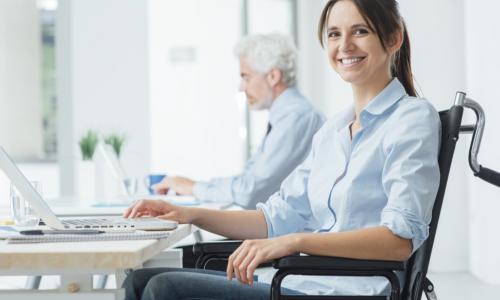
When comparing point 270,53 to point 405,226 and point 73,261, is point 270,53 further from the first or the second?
point 73,261

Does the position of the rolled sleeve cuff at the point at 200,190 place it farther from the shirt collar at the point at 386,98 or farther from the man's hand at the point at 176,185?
the shirt collar at the point at 386,98

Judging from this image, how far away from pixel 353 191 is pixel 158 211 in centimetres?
48

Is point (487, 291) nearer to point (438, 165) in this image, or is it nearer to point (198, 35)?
point (438, 165)

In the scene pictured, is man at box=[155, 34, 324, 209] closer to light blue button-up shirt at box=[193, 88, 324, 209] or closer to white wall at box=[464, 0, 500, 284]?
light blue button-up shirt at box=[193, 88, 324, 209]

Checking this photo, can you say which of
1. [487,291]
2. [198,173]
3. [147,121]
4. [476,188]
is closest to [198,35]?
[198,173]

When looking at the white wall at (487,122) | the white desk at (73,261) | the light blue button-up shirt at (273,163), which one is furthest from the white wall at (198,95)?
the white desk at (73,261)

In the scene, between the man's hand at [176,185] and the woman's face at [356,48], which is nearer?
the woman's face at [356,48]

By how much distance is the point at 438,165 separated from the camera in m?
1.81

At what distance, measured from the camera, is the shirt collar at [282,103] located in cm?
351

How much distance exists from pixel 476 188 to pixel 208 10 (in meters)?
3.70

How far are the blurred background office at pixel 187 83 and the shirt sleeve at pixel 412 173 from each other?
1.63 m

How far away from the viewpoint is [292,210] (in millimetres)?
2162

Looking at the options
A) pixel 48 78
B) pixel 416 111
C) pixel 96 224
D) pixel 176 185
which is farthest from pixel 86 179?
pixel 48 78

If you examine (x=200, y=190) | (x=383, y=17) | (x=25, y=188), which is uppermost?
(x=383, y=17)
